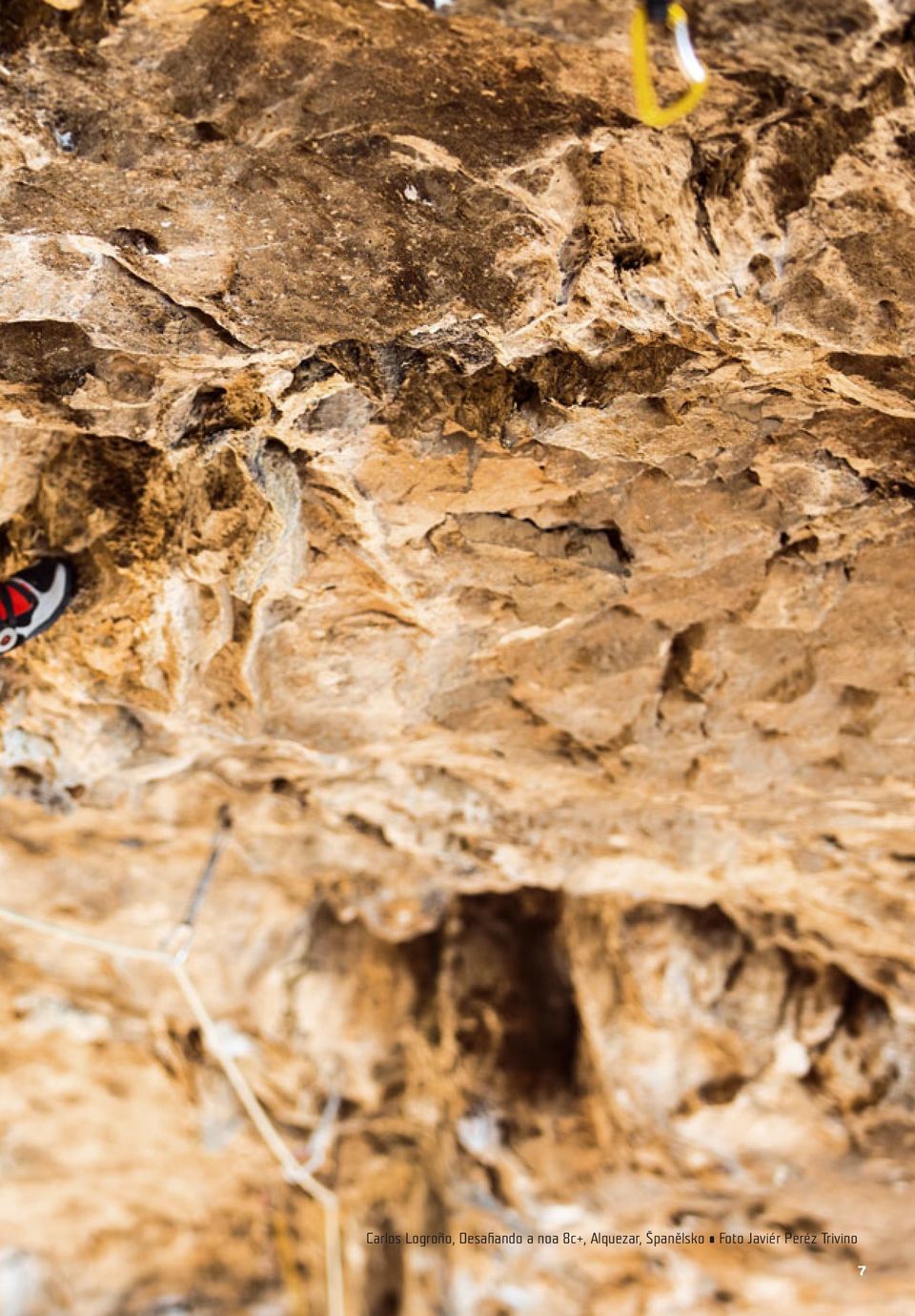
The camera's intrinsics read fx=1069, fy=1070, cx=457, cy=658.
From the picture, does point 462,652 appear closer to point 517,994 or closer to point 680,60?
point 680,60

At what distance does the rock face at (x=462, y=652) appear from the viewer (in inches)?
38.7

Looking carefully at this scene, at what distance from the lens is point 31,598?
1.68 metres

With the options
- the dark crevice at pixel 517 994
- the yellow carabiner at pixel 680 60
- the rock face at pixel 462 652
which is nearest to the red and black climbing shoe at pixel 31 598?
A: the rock face at pixel 462 652

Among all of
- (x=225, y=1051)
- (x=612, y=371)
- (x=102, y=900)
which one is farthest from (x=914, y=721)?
(x=225, y=1051)

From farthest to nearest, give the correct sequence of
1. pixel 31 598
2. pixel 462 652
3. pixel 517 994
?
pixel 517 994, pixel 462 652, pixel 31 598

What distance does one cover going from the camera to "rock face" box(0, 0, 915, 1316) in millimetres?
983

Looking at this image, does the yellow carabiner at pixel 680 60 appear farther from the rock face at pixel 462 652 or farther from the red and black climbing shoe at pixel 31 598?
the red and black climbing shoe at pixel 31 598

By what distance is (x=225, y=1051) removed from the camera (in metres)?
3.14

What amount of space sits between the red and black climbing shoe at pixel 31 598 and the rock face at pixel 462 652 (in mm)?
40

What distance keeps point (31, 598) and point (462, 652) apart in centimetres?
72

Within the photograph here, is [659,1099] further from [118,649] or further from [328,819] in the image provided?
[118,649]

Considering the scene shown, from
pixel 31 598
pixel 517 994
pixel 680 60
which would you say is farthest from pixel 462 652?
pixel 517 994

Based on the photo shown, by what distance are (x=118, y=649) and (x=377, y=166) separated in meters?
1.05

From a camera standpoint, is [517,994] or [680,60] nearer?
[680,60]
